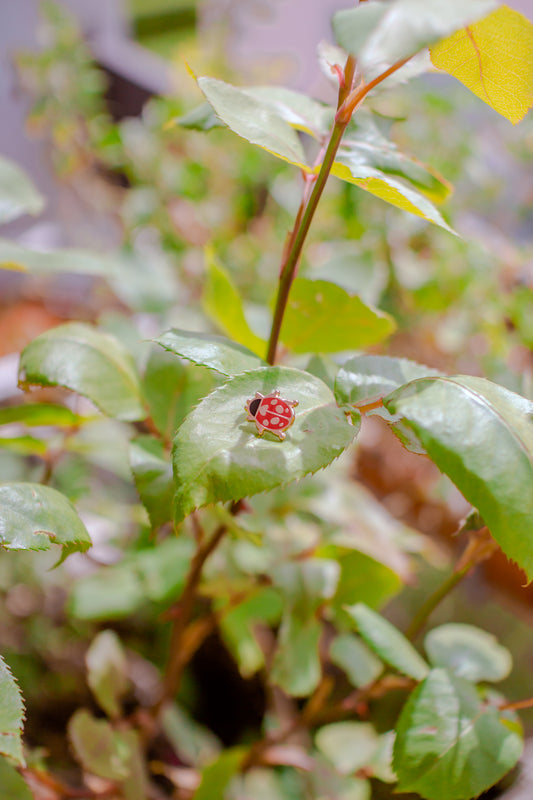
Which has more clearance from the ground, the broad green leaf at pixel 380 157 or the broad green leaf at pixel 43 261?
the broad green leaf at pixel 380 157

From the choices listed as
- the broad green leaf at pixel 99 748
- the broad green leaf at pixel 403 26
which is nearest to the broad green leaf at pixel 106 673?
the broad green leaf at pixel 99 748

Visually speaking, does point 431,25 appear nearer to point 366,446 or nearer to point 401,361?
point 401,361

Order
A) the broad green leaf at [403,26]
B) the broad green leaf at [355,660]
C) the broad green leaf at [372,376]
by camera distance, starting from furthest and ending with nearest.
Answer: the broad green leaf at [355,660] → the broad green leaf at [372,376] → the broad green leaf at [403,26]

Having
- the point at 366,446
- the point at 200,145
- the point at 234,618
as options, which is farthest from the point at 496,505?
Answer: the point at 200,145

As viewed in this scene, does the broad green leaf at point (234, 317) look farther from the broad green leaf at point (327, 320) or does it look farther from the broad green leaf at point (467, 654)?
the broad green leaf at point (467, 654)

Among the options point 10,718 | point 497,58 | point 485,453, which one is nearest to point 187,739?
point 10,718

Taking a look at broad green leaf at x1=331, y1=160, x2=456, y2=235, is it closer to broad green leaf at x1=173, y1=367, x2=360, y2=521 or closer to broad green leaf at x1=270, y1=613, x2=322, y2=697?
broad green leaf at x1=173, y1=367, x2=360, y2=521
